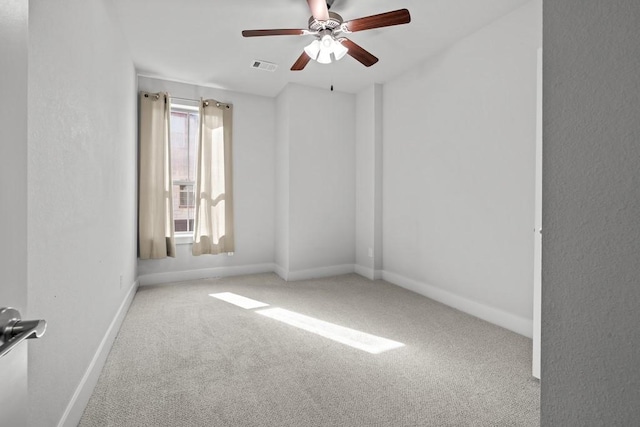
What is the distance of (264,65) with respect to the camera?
3605mm

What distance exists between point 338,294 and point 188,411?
219 centimetres


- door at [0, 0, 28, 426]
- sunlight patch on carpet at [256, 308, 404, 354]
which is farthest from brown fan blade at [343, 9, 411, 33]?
sunlight patch on carpet at [256, 308, 404, 354]

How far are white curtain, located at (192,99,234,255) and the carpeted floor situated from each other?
1254mm

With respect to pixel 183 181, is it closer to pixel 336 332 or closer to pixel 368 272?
pixel 368 272

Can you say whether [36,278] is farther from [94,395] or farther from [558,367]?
[558,367]

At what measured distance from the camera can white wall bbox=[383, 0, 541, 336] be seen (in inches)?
99.8

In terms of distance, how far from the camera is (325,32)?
2.51m

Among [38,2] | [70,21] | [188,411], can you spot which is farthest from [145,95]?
[188,411]

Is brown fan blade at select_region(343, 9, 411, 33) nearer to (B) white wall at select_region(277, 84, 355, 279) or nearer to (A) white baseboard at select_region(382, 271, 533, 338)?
(B) white wall at select_region(277, 84, 355, 279)

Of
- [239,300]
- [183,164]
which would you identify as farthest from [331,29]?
[183,164]

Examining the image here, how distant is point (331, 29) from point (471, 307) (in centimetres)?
275

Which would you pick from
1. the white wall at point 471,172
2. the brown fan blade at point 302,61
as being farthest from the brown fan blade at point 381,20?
the white wall at point 471,172

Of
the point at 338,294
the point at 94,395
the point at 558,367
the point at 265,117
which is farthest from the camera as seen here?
the point at 265,117

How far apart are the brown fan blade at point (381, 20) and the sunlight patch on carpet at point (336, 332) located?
2.30 m
